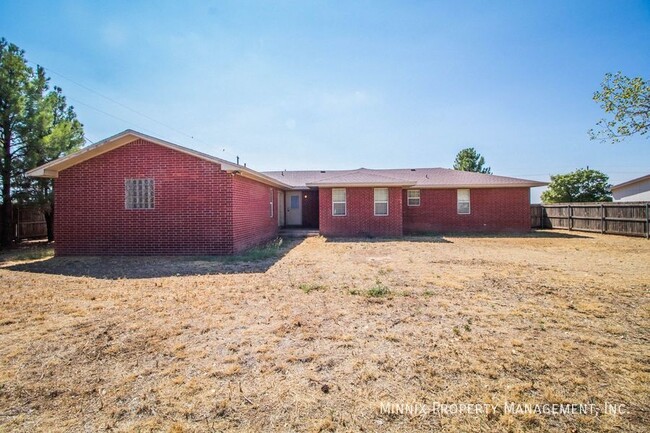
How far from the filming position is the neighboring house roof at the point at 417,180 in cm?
1573

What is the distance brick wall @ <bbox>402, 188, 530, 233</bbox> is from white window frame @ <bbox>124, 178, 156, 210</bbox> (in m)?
13.3

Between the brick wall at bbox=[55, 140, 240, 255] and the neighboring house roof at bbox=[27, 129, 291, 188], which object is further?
the brick wall at bbox=[55, 140, 240, 255]

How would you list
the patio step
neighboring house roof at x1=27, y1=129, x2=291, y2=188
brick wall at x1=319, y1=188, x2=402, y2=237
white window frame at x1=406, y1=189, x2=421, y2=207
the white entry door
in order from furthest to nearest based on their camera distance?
the white entry door
white window frame at x1=406, y1=189, x2=421, y2=207
the patio step
brick wall at x1=319, y1=188, x2=402, y2=237
neighboring house roof at x1=27, y1=129, x2=291, y2=188

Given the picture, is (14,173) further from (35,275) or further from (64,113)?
(35,275)

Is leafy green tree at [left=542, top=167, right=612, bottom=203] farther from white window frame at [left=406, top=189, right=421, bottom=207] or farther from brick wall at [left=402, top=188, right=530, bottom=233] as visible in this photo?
white window frame at [left=406, top=189, right=421, bottom=207]

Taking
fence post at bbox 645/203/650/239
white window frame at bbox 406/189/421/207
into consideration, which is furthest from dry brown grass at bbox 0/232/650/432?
white window frame at bbox 406/189/421/207

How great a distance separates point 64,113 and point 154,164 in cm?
1341

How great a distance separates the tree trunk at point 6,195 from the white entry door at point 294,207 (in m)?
13.2

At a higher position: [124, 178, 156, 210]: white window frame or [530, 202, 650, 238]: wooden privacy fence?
[124, 178, 156, 210]: white window frame

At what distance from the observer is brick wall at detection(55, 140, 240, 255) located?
33.0ft

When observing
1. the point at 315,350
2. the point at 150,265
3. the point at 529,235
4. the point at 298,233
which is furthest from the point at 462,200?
the point at 315,350

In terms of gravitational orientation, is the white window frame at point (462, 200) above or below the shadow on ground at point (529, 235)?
above

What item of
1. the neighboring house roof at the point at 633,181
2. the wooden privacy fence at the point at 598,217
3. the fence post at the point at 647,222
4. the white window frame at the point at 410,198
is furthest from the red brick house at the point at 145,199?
the neighboring house roof at the point at 633,181

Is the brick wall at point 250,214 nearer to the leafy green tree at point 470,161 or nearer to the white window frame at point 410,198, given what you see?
the white window frame at point 410,198
